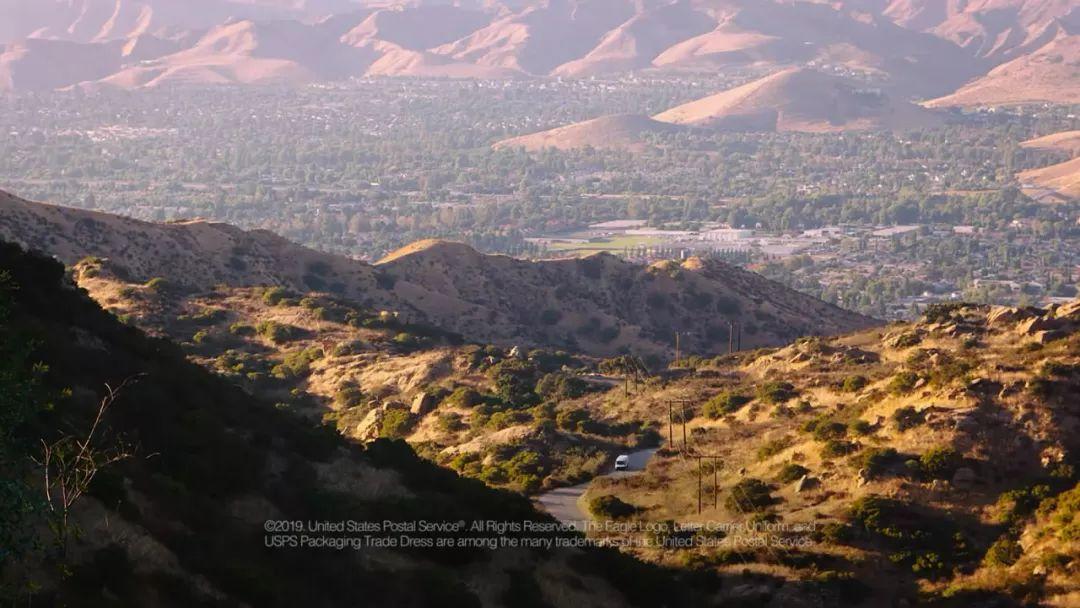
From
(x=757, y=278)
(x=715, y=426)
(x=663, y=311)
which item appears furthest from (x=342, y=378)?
(x=757, y=278)

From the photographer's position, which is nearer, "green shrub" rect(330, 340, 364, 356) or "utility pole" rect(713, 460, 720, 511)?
"utility pole" rect(713, 460, 720, 511)

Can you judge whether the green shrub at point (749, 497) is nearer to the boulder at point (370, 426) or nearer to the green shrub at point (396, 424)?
the boulder at point (370, 426)

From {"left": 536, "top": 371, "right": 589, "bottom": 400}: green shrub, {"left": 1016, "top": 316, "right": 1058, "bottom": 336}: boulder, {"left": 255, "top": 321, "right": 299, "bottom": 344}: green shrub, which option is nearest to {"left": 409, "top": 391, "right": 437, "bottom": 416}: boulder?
{"left": 536, "top": 371, "right": 589, "bottom": 400}: green shrub

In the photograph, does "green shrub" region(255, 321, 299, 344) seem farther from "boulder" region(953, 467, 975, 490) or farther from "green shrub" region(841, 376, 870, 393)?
"boulder" region(953, 467, 975, 490)

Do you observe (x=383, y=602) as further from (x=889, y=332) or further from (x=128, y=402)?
(x=889, y=332)

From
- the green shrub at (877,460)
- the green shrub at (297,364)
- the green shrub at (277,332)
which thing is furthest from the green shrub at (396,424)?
the green shrub at (877,460)

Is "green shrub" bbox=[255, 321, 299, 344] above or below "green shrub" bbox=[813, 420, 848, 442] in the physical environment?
below

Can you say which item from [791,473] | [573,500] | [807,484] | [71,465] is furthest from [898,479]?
[71,465]
